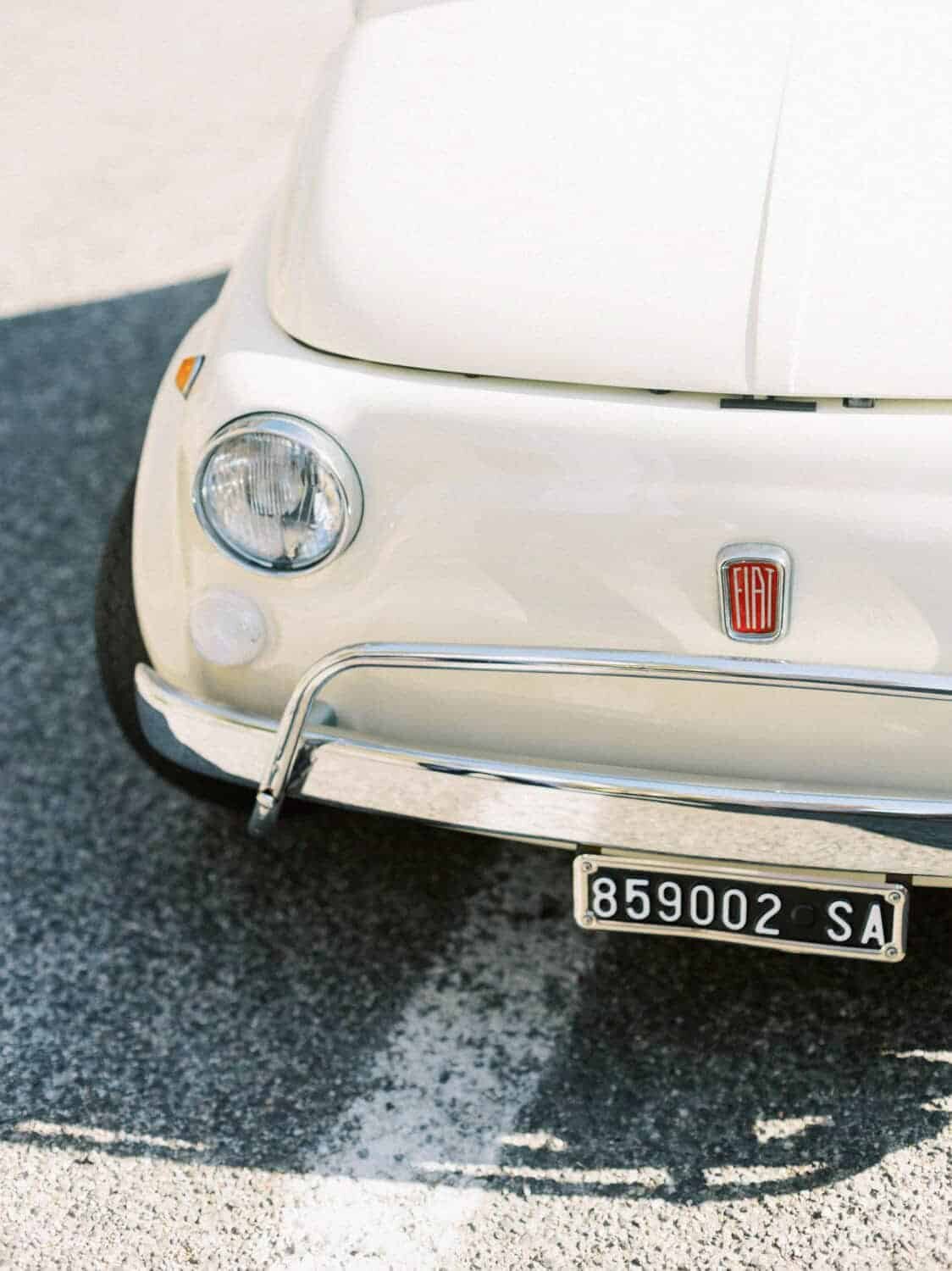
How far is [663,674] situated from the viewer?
204cm

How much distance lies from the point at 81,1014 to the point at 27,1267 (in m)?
0.47

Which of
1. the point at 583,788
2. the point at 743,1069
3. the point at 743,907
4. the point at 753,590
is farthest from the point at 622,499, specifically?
the point at 743,1069

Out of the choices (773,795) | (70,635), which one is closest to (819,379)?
(773,795)

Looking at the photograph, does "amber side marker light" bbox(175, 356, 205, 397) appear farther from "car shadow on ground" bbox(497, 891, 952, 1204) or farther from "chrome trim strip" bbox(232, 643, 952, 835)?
"car shadow on ground" bbox(497, 891, 952, 1204)

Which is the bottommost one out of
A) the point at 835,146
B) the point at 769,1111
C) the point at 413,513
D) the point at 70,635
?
the point at 70,635

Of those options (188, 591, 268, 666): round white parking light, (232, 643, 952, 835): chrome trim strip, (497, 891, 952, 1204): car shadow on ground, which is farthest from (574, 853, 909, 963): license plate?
(188, 591, 268, 666): round white parking light

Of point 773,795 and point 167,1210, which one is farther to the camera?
point 167,1210

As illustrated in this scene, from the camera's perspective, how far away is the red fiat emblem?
2.01 metres

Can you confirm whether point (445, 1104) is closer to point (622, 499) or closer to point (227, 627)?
point (227, 627)

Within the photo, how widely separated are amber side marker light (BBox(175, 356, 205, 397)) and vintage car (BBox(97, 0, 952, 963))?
0.06 metres

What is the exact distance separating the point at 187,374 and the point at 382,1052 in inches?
45.0

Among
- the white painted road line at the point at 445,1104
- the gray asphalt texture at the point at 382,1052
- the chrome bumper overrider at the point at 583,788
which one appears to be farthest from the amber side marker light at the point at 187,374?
the white painted road line at the point at 445,1104

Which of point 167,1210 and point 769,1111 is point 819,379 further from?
point 167,1210

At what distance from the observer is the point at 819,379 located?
80.6 inches
